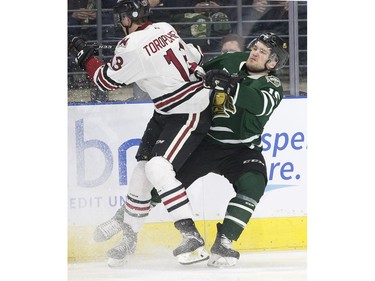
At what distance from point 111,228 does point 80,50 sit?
809 mm

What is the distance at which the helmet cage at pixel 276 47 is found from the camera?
206 inches

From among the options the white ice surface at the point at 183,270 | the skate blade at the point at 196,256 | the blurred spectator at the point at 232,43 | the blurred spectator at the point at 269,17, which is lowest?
the white ice surface at the point at 183,270

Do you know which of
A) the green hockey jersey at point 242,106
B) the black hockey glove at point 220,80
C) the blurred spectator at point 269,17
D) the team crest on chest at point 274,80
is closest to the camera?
the black hockey glove at point 220,80

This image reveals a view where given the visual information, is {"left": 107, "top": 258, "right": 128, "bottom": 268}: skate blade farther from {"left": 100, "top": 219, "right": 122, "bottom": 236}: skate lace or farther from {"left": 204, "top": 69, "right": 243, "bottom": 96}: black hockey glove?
{"left": 204, "top": 69, "right": 243, "bottom": 96}: black hockey glove

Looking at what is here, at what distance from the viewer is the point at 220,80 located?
16.3ft

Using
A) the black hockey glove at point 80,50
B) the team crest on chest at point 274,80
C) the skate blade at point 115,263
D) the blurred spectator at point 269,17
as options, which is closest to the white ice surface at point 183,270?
the skate blade at point 115,263

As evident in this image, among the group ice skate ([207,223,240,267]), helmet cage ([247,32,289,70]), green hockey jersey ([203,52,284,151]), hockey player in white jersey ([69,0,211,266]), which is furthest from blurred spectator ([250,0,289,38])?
ice skate ([207,223,240,267])

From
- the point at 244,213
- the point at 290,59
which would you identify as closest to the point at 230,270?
the point at 244,213

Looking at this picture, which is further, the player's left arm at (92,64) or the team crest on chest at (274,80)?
the team crest on chest at (274,80)

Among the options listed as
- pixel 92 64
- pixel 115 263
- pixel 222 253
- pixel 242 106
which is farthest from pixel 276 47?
pixel 115 263

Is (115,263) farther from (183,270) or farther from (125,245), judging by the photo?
(183,270)

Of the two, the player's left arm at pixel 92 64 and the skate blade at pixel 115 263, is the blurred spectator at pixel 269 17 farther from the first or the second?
the skate blade at pixel 115 263

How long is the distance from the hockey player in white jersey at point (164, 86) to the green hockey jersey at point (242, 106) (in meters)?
0.06

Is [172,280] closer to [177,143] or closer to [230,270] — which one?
[230,270]
